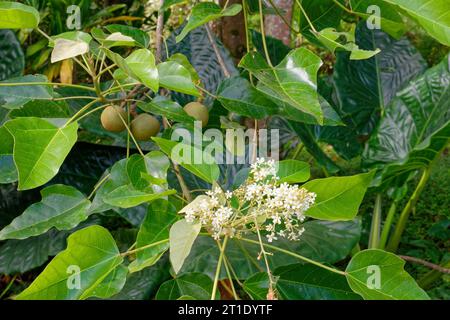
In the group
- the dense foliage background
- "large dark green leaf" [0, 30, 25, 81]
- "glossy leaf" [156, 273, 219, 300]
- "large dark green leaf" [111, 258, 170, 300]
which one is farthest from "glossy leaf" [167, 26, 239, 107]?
"glossy leaf" [156, 273, 219, 300]

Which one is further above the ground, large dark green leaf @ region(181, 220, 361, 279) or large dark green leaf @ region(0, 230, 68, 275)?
large dark green leaf @ region(181, 220, 361, 279)

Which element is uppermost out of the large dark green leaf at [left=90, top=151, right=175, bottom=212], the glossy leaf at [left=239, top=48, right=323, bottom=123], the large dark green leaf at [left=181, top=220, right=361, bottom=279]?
the glossy leaf at [left=239, top=48, right=323, bottom=123]

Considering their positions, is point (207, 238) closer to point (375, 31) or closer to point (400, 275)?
point (400, 275)

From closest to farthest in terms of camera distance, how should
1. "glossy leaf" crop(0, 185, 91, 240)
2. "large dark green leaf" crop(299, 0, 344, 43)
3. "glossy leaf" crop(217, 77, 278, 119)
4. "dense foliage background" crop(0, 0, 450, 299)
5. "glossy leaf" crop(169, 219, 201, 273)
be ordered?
"glossy leaf" crop(169, 219, 201, 273) < "dense foliage background" crop(0, 0, 450, 299) < "glossy leaf" crop(0, 185, 91, 240) < "glossy leaf" crop(217, 77, 278, 119) < "large dark green leaf" crop(299, 0, 344, 43)

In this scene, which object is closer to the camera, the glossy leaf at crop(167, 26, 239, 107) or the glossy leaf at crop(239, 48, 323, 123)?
the glossy leaf at crop(239, 48, 323, 123)

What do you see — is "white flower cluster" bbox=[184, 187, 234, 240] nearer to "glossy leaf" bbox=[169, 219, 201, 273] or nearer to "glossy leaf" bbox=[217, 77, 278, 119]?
"glossy leaf" bbox=[169, 219, 201, 273]

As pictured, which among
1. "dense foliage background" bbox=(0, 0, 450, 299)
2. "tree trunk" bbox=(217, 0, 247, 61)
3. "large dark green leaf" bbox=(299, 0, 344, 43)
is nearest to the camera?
"dense foliage background" bbox=(0, 0, 450, 299)

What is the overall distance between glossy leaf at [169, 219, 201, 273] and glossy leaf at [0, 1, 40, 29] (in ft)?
1.07

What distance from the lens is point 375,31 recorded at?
1.68 metres

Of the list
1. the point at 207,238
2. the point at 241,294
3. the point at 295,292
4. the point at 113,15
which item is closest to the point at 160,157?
the point at 295,292

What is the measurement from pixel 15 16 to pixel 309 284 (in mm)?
577

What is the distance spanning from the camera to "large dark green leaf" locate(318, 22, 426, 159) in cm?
160

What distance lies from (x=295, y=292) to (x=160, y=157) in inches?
12.0

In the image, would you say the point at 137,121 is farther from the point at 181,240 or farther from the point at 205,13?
the point at 181,240
